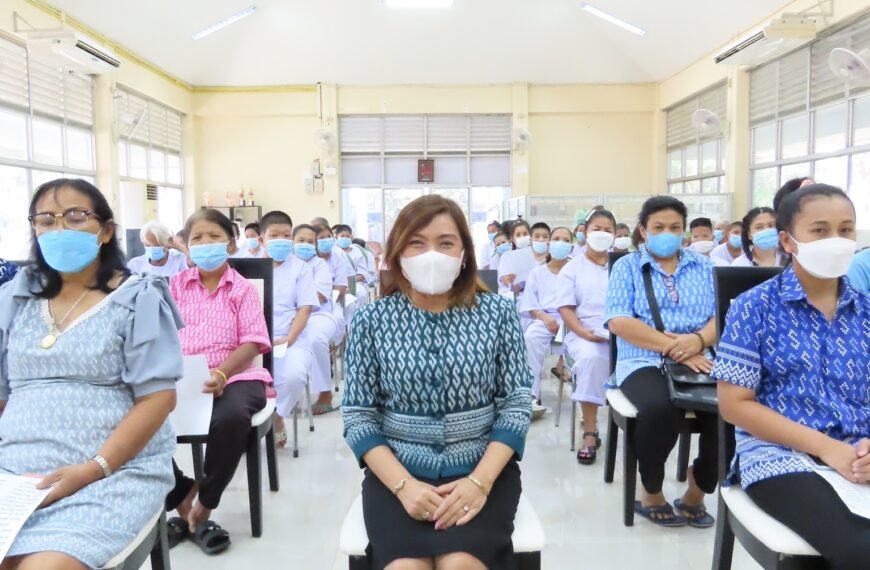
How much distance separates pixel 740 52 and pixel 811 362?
635cm

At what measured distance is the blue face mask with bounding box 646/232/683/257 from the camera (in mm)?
2646

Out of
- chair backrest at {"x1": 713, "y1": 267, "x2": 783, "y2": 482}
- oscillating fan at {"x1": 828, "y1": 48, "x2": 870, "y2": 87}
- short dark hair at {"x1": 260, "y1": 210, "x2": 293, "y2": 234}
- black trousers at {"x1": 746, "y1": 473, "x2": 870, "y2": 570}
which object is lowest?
black trousers at {"x1": 746, "y1": 473, "x2": 870, "y2": 570}

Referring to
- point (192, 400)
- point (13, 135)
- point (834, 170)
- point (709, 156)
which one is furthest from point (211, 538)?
point (709, 156)

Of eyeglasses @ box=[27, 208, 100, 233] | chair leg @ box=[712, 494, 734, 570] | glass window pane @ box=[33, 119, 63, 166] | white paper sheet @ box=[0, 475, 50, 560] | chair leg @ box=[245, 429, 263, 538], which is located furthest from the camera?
glass window pane @ box=[33, 119, 63, 166]

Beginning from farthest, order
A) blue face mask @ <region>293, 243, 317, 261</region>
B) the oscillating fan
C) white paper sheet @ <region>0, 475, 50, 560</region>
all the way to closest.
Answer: the oscillating fan → blue face mask @ <region>293, 243, 317, 261</region> → white paper sheet @ <region>0, 475, 50, 560</region>

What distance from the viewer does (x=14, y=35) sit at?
645 cm

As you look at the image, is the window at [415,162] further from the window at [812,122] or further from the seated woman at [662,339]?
the seated woman at [662,339]

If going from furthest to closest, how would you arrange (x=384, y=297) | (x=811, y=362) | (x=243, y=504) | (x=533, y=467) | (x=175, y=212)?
(x=175, y=212) < (x=533, y=467) < (x=243, y=504) < (x=384, y=297) < (x=811, y=362)

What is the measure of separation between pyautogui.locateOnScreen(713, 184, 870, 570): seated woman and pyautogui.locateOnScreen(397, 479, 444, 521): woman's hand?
77 cm

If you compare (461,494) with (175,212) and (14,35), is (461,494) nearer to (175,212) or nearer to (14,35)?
(14,35)

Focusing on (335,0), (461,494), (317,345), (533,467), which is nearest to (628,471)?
(533,467)

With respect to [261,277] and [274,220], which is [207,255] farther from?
[274,220]

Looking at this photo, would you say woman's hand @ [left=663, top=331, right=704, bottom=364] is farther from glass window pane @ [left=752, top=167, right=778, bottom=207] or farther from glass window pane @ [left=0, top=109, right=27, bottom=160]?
glass window pane @ [left=0, top=109, right=27, bottom=160]

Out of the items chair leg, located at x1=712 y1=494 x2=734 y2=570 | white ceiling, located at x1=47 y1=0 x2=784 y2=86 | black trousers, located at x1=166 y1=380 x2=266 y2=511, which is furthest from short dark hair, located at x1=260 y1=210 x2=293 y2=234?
white ceiling, located at x1=47 y1=0 x2=784 y2=86
